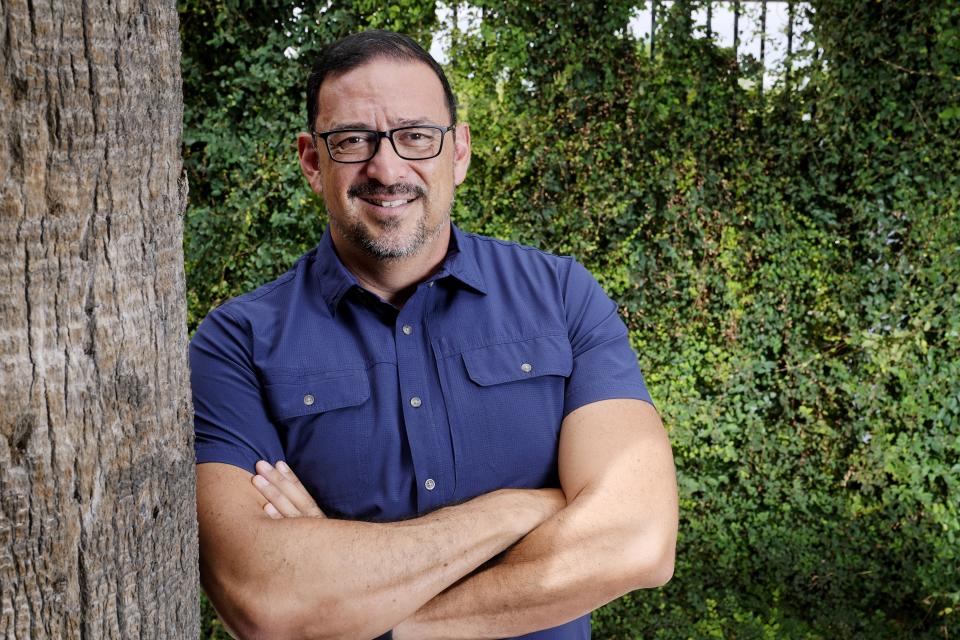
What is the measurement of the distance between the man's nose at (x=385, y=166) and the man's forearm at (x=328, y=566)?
77cm

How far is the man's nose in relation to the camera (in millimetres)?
1930

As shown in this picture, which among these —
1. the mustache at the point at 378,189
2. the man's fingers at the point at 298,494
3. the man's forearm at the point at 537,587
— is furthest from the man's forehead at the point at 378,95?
the man's forearm at the point at 537,587

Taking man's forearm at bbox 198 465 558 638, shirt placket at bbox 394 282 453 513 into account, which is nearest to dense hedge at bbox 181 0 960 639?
shirt placket at bbox 394 282 453 513

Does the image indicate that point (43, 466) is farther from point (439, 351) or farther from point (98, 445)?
point (439, 351)

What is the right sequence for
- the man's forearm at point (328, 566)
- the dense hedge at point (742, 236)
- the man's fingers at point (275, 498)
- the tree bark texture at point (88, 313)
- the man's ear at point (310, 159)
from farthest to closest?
the dense hedge at point (742, 236), the man's ear at point (310, 159), the man's fingers at point (275, 498), the man's forearm at point (328, 566), the tree bark texture at point (88, 313)

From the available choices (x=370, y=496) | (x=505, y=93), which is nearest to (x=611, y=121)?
(x=505, y=93)

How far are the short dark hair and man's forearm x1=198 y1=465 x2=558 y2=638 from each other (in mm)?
980

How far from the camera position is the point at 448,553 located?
1.69 m

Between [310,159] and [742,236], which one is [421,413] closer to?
[310,159]

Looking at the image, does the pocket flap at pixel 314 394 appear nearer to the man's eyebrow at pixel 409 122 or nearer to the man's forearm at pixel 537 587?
the man's forearm at pixel 537 587

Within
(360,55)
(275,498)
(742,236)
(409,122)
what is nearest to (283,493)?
(275,498)

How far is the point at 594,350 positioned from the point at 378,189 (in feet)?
2.10

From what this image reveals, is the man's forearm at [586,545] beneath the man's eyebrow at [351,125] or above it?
beneath

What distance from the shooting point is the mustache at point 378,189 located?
6.40 feet
